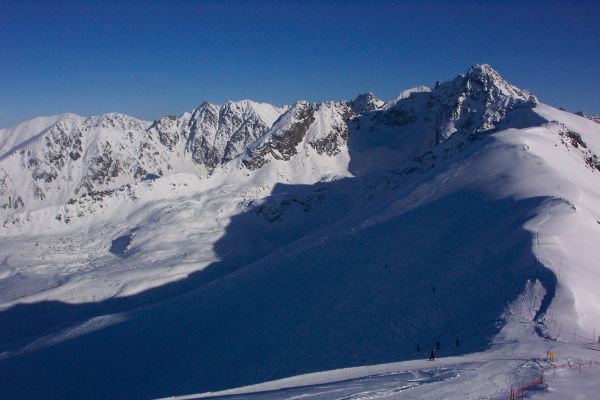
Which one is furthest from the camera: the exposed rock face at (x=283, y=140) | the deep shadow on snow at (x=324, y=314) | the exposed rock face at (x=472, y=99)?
the exposed rock face at (x=283, y=140)

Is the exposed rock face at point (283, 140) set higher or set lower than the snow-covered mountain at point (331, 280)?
higher

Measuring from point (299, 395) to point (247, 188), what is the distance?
116194mm

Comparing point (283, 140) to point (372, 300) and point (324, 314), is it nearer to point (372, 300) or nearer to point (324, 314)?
point (324, 314)

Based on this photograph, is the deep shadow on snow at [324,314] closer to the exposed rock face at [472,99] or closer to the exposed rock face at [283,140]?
the exposed rock face at [283,140]

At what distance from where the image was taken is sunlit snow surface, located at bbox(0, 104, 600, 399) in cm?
2550

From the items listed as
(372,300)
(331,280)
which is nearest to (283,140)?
(331,280)

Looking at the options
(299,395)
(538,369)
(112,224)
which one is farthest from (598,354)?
(112,224)

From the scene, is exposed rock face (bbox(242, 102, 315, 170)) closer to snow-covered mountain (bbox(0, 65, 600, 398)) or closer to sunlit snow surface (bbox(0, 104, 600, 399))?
snow-covered mountain (bbox(0, 65, 600, 398))

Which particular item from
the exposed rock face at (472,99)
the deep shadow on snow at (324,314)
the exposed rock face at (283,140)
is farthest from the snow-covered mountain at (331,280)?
the exposed rock face at (283,140)

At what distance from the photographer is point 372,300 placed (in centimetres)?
4091

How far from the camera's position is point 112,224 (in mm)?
128875

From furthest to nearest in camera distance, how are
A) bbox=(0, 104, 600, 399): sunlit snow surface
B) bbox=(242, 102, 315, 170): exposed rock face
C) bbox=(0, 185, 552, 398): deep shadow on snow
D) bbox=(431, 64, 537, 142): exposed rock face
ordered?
bbox=(242, 102, 315, 170): exposed rock face < bbox=(431, 64, 537, 142): exposed rock face < bbox=(0, 185, 552, 398): deep shadow on snow < bbox=(0, 104, 600, 399): sunlit snow surface

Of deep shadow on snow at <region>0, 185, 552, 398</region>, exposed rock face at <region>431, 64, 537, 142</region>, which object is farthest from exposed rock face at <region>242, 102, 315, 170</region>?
deep shadow on snow at <region>0, 185, 552, 398</region>

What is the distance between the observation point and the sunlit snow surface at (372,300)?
25.5m
